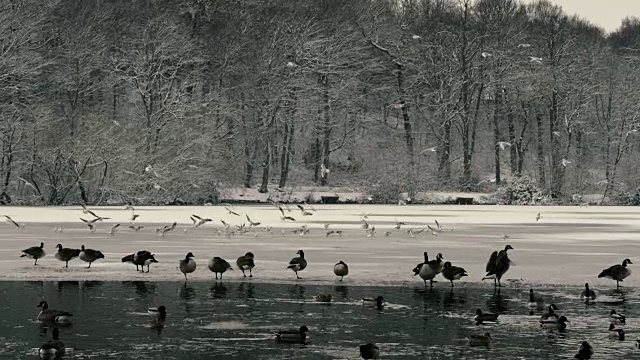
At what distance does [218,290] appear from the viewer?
65.9 ft

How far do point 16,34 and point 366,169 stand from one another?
897 inches

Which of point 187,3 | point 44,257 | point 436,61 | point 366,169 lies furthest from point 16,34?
point 44,257

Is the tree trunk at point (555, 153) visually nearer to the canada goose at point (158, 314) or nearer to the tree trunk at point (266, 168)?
the tree trunk at point (266, 168)

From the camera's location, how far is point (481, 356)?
13.7 m

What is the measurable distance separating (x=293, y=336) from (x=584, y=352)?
4028mm

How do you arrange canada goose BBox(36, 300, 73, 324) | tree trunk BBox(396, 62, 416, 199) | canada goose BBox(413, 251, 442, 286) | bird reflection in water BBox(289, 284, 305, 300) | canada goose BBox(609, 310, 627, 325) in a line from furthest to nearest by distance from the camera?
tree trunk BBox(396, 62, 416, 199) → canada goose BBox(413, 251, 442, 286) → bird reflection in water BBox(289, 284, 305, 300) → canada goose BBox(609, 310, 627, 325) → canada goose BBox(36, 300, 73, 324)

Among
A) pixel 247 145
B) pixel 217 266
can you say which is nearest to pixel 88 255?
pixel 217 266

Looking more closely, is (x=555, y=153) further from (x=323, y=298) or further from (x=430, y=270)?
(x=323, y=298)

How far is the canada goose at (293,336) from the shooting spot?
1459cm

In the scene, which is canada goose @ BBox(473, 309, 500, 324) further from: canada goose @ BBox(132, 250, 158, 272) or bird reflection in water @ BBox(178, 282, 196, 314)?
canada goose @ BBox(132, 250, 158, 272)

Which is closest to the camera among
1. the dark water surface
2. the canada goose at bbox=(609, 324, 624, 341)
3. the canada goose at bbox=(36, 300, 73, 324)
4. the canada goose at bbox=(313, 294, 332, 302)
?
the dark water surface

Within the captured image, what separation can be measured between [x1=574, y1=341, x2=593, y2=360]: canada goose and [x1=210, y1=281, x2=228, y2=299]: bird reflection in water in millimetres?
7649

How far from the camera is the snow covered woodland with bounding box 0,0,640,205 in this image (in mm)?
54562

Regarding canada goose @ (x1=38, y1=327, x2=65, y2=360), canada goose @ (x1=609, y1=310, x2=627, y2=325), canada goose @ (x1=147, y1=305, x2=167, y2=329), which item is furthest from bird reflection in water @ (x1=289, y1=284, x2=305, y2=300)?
canada goose @ (x1=38, y1=327, x2=65, y2=360)
